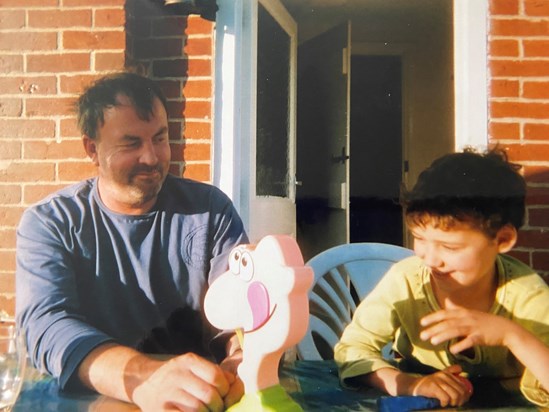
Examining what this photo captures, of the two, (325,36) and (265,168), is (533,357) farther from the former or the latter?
(325,36)

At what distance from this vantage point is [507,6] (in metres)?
1.03

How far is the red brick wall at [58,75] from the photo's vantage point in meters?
1.05

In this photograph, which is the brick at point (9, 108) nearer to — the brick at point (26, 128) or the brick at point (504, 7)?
the brick at point (26, 128)

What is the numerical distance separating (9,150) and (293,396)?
676 millimetres

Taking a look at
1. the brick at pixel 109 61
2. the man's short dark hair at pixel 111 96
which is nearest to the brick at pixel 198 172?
the man's short dark hair at pixel 111 96

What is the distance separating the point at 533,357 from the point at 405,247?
1.01ft

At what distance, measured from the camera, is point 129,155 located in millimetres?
1013

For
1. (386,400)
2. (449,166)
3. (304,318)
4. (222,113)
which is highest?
(222,113)

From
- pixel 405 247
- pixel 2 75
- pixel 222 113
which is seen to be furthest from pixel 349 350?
pixel 2 75

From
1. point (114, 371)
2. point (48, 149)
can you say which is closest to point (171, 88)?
point (48, 149)

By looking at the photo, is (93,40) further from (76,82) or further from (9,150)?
(9,150)

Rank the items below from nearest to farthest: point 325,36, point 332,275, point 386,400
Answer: point 386,400 → point 332,275 → point 325,36

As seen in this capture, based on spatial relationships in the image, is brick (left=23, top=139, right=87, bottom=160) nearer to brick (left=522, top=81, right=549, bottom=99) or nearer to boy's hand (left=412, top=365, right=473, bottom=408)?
boy's hand (left=412, top=365, right=473, bottom=408)

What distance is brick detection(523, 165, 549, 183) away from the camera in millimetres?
1011
